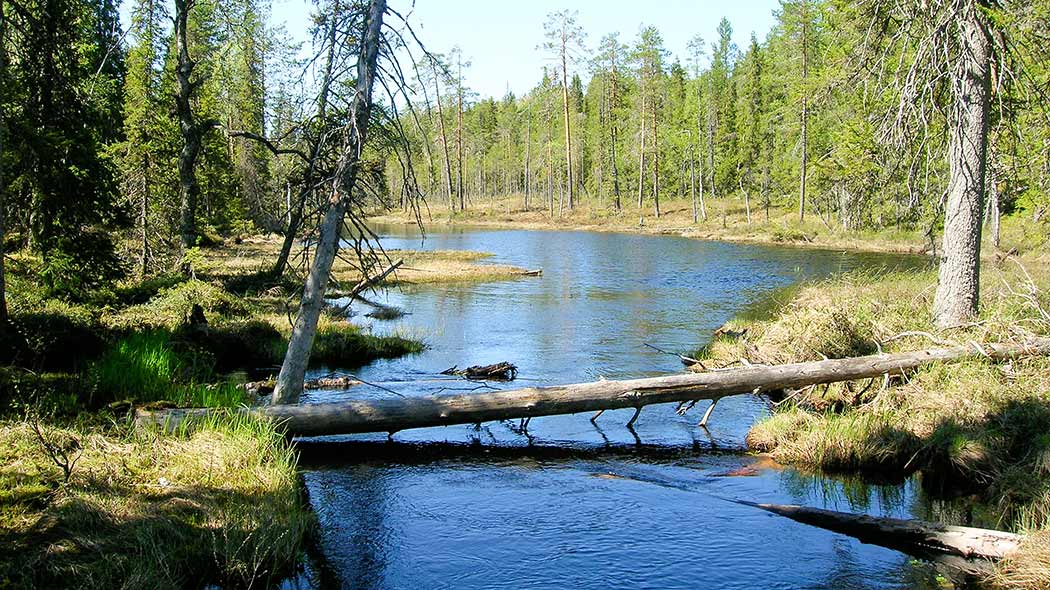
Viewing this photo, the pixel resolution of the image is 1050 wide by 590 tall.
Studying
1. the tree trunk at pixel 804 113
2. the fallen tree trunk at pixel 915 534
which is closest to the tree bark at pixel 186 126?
the fallen tree trunk at pixel 915 534

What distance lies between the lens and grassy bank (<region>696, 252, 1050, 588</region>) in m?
8.91

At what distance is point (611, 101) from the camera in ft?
276

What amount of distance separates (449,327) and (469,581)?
15.8 metres

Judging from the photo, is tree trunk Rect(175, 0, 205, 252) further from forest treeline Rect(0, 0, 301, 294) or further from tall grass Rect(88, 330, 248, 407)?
tall grass Rect(88, 330, 248, 407)

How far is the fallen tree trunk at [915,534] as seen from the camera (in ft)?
24.3

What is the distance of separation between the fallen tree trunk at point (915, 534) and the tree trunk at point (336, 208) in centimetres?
650

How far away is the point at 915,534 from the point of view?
7957mm

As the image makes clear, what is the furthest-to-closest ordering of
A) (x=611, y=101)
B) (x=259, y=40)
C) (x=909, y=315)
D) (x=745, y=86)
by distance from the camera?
(x=611, y=101)
(x=745, y=86)
(x=259, y=40)
(x=909, y=315)

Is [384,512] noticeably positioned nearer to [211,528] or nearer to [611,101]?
[211,528]

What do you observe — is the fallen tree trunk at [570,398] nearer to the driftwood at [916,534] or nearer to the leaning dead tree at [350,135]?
the leaning dead tree at [350,135]

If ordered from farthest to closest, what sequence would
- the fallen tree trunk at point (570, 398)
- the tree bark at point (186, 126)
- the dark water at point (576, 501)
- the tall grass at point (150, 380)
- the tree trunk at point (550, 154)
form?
the tree trunk at point (550, 154)
the tree bark at point (186, 126)
the tall grass at point (150, 380)
the fallen tree trunk at point (570, 398)
the dark water at point (576, 501)

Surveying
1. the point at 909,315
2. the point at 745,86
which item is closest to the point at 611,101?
the point at 745,86

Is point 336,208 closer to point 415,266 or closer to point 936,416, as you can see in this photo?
point 936,416

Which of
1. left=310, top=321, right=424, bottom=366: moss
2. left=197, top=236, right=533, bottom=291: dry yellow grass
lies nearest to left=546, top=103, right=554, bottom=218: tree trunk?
left=197, top=236, right=533, bottom=291: dry yellow grass
